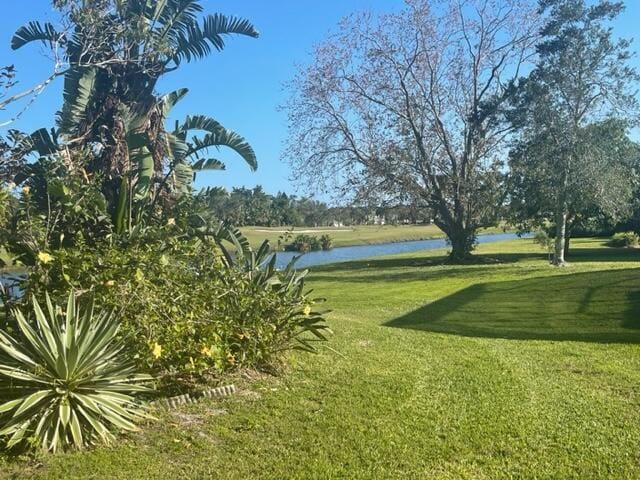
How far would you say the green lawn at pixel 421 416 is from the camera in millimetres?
3818

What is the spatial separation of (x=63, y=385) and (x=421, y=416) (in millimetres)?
2745

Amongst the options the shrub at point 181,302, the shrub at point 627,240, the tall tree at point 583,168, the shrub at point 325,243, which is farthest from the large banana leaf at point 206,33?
the shrub at point 325,243

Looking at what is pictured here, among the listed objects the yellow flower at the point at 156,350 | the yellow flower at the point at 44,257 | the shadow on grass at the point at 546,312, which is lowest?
the shadow on grass at the point at 546,312

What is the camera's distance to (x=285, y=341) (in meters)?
6.27

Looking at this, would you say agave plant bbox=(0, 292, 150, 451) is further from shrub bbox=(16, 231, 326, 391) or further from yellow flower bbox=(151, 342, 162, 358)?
shrub bbox=(16, 231, 326, 391)

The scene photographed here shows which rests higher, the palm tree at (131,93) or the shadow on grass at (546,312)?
the palm tree at (131,93)

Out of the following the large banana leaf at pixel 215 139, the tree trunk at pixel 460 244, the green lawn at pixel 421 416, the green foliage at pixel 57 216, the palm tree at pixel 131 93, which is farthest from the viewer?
the tree trunk at pixel 460 244

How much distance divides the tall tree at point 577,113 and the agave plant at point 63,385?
18.8 meters

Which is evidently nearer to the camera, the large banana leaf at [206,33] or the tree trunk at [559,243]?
the large banana leaf at [206,33]

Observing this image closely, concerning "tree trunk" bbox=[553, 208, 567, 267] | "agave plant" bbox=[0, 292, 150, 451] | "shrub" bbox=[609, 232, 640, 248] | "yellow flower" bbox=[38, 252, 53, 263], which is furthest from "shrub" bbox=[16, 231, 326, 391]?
"shrub" bbox=[609, 232, 640, 248]

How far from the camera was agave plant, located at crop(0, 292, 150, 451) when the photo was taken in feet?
Answer: 12.9

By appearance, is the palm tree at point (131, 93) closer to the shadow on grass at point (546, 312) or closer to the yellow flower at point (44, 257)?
the yellow flower at point (44, 257)

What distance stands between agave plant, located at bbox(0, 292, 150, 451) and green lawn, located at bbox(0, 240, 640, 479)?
0.19m

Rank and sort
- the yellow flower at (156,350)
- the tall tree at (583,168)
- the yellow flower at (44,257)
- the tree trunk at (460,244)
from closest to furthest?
the yellow flower at (156,350) < the yellow flower at (44,257) < the tall tree at (583,168) < the tree trunk at (460,244)
